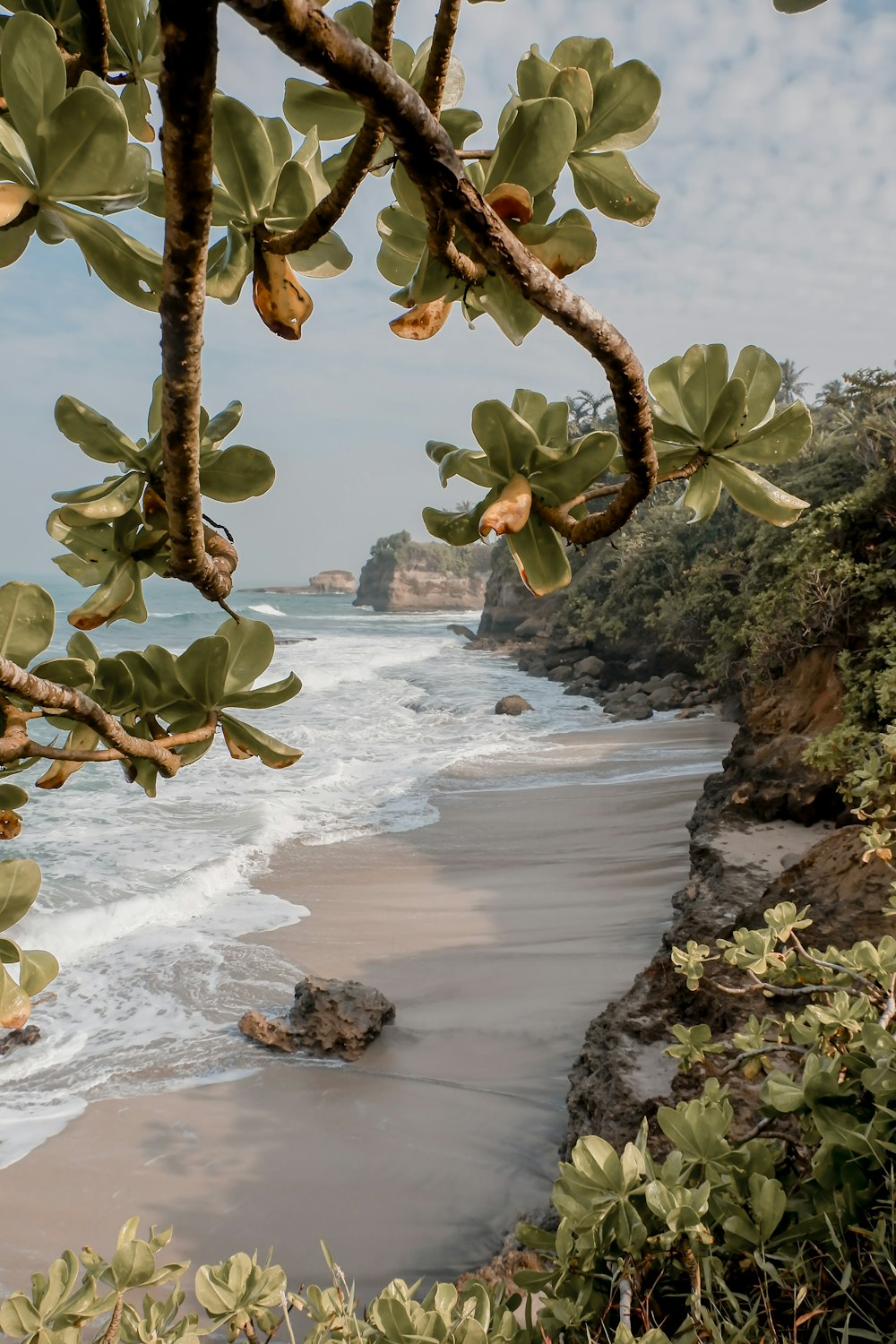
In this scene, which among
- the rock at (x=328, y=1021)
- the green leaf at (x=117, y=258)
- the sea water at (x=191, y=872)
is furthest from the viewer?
the sea water at (x=191, y=872)

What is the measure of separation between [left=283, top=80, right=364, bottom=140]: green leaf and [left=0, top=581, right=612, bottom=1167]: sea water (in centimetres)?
88

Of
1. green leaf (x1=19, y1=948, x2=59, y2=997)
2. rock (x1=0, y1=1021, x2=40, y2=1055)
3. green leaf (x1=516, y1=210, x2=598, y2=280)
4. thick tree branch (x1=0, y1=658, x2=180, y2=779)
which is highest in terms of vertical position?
green leaf (x1=516, y1=210, x2=598, y2=280)

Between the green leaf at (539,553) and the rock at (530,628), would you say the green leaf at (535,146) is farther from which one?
the rock at (530,628)

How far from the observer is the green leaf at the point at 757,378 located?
0.70 m

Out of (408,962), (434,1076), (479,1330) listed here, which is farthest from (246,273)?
(408,962)

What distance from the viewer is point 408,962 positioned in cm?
604

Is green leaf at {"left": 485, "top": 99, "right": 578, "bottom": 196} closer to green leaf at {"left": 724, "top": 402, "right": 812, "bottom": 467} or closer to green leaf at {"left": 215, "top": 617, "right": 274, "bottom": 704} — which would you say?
green leaf at {"left": 724, "top": 402, "right": 812, "bottom": 467}

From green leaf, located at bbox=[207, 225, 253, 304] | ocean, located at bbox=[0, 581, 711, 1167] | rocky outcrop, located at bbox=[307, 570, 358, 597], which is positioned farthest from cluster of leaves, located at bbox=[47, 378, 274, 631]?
rocky outcrop, located at bbox=[307, 570, 358, 597]

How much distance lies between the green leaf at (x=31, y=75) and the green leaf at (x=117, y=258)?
0.26ft

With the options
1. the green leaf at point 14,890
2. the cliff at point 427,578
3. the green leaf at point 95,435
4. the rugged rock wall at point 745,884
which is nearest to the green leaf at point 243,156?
the green leaf at point 95,435

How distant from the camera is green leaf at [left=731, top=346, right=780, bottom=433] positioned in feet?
2.29

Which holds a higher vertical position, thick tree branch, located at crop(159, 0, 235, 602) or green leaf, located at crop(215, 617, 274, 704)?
thick tree branch, located at crop(159, 0, 235, 602)

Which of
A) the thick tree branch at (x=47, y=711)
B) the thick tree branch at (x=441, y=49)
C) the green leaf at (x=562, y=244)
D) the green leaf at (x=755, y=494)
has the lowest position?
the thick tree branch at (x=47, y=711)

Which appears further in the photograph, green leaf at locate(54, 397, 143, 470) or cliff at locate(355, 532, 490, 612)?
cliff at locate(355, 532, 490, 612)
